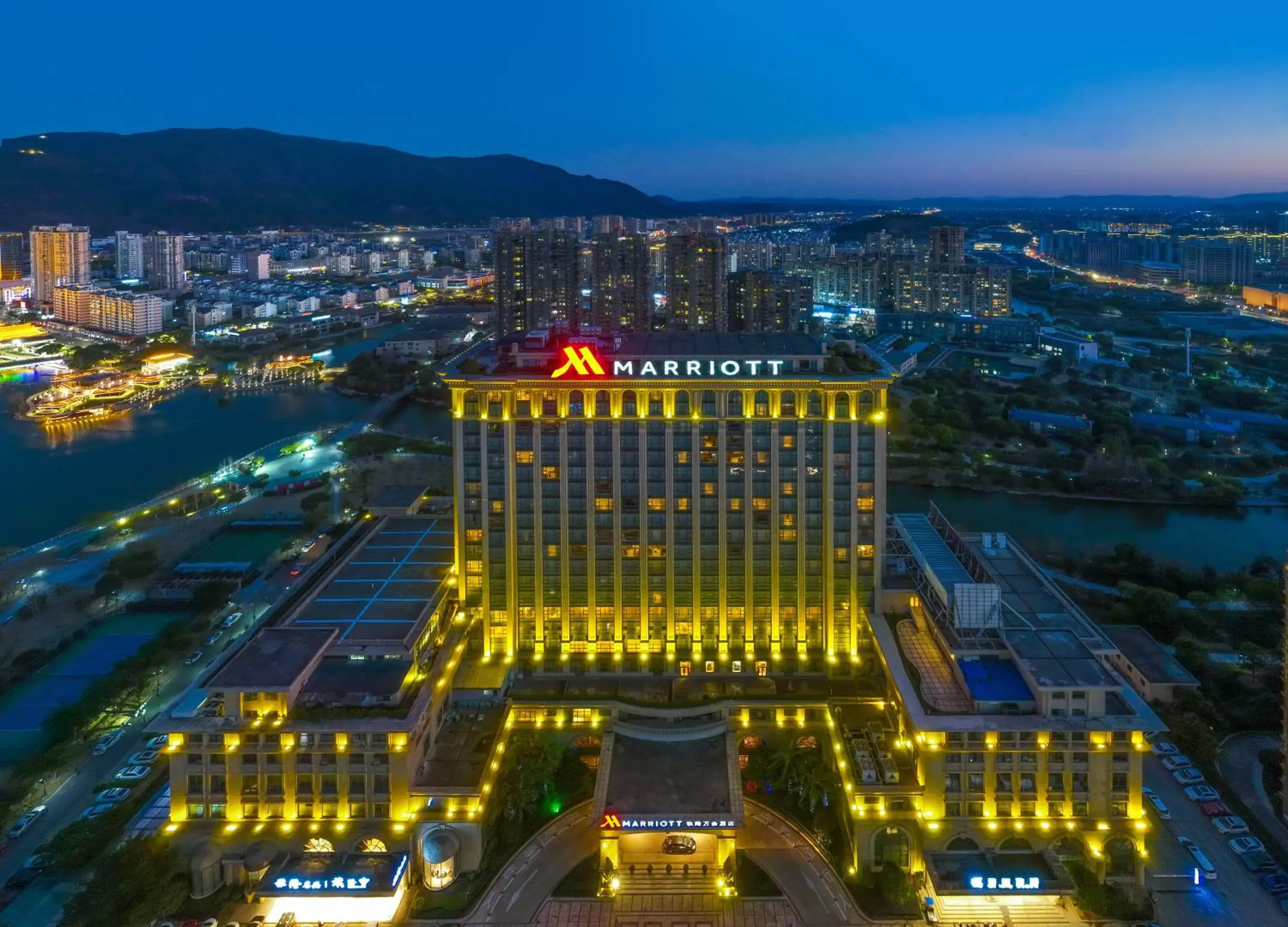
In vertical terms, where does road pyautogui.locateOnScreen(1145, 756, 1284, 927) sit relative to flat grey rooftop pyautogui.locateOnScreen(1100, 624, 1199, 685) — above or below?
below

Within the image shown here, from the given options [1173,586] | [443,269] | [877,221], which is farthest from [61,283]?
[877,221]

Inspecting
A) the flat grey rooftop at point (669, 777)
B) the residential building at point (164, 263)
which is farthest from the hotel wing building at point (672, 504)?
the residential building at point (164, 263)

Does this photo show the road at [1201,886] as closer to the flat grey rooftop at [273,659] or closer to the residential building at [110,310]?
the flat grey rooftop at [273,659]

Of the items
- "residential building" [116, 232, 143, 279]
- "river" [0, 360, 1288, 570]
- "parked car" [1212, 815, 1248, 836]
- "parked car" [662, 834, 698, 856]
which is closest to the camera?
"parked car" [662, 834, 698, 856]

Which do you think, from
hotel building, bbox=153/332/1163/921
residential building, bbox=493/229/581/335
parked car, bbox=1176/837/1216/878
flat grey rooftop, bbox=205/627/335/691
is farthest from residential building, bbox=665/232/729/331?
parked car, bbox=1176/837/1216/878

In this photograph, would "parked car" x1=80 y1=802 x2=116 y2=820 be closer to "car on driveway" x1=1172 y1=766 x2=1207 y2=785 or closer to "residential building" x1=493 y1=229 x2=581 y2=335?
"car on driveway" x1=1172 y1=766 x2=1207 y2=785

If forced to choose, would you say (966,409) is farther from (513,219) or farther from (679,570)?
(513,219)

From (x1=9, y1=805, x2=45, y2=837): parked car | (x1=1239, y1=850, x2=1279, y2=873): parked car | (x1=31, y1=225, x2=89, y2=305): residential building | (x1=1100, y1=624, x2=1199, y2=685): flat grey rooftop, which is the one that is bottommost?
(x1=9, y1=805, x2=45, y2=837): parked car
